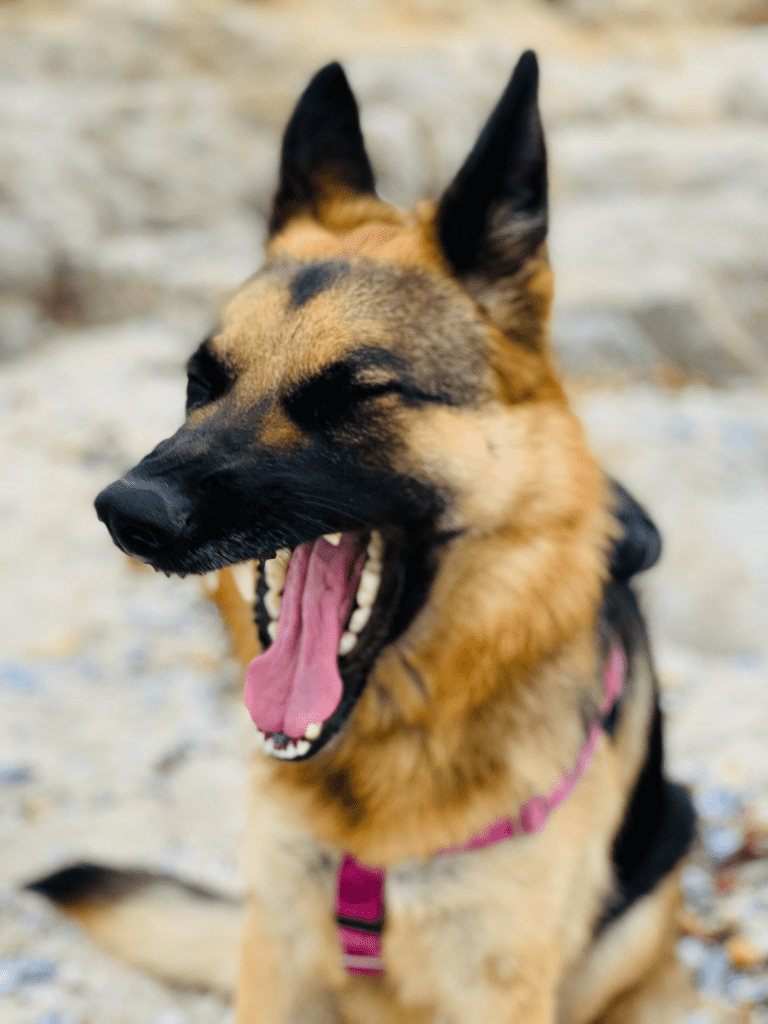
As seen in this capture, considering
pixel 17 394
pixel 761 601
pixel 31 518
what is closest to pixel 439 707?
pixel 761 601

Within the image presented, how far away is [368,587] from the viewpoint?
1.95 meters

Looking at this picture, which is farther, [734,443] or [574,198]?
[574,198]

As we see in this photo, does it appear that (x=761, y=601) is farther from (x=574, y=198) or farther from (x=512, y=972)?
(x=574, y=198)

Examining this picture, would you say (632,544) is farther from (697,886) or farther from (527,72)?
(697,886)

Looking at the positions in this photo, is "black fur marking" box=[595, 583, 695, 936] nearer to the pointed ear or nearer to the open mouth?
the open mouth

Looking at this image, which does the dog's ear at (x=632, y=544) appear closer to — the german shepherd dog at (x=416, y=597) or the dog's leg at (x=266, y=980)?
the german shepherd dog at (x=416, y=597)

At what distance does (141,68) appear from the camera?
1288 cm

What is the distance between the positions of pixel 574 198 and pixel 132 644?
9.04m

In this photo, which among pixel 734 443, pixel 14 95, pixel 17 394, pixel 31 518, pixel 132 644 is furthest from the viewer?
pixel 14 95

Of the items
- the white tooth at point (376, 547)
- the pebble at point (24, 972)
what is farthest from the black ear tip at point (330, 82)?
the pebble at point (24, 972)

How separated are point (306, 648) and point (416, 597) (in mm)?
286

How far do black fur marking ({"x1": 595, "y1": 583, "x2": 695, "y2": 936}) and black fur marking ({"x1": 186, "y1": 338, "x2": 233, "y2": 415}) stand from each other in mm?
1189

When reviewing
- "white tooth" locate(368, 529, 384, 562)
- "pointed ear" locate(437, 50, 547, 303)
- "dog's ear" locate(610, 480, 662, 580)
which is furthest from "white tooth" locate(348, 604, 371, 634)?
"pointed ear" locate(437, 50, 547, 303)

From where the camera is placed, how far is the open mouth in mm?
1911
